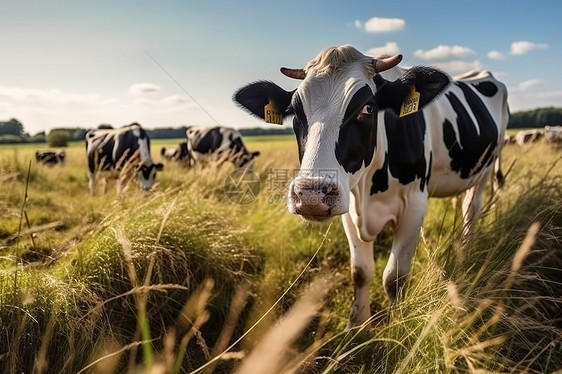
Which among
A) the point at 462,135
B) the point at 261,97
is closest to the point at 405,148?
the point at 261,97

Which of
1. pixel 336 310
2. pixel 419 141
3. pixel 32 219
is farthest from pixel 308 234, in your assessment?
pixel 32 219

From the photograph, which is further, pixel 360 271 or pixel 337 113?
pixel 360 271

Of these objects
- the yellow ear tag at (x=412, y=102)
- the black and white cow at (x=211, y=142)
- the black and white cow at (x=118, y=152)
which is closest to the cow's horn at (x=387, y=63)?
the yellow ear tag at (x=412, y=102)

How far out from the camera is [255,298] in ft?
13.3

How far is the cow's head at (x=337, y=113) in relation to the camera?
2570 millimetres

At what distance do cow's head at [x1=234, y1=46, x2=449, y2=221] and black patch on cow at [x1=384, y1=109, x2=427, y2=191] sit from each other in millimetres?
276

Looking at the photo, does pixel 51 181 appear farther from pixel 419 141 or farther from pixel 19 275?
pixel 419 141

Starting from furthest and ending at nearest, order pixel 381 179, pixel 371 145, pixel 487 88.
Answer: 1. pixel 487 88
2. pixel 381 179
3. pixel 371 145

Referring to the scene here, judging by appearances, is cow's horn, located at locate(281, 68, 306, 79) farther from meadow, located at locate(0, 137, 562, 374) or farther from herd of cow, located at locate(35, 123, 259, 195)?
herd of cow, located at locate(35, 123, 259, 195)

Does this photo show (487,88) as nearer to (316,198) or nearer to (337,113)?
(337,113)

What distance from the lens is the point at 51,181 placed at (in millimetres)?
11672

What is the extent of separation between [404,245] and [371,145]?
1.02 metres

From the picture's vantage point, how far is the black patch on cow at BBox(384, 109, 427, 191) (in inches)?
141

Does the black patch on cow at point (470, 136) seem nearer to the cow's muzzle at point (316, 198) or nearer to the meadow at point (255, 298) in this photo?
the meadow at point (255, 298)
